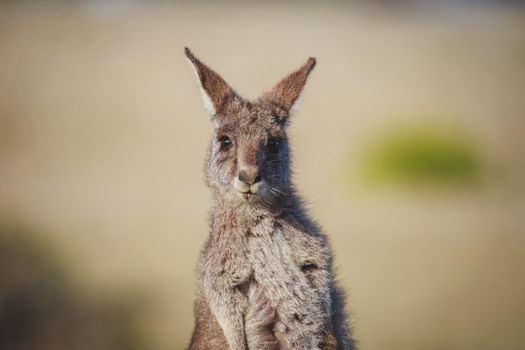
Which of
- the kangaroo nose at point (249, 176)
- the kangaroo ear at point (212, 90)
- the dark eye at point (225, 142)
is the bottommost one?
the kangaroo nose at point (249, 176)

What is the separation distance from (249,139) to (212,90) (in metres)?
0.55

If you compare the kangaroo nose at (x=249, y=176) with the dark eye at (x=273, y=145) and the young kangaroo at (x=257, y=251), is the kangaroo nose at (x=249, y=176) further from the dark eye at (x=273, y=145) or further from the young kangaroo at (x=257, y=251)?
the dark eye at (x=273, y=145)

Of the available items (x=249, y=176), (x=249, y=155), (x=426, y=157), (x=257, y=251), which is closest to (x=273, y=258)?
(x=257, y=251)

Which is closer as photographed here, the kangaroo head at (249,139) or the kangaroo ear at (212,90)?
the kangaroo head at (249,139)

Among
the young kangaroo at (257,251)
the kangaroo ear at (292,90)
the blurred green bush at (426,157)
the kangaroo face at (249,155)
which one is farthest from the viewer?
the blurred green bush at (426,157)

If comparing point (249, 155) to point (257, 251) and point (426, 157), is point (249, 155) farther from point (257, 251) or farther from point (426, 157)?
point (426, 157)

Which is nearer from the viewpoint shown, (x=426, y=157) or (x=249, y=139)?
(x=249, y=139)

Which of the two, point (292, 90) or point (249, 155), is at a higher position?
point (292, 90)

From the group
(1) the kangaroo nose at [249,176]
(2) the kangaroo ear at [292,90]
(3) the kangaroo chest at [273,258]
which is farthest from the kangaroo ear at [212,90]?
(3) the kangaroo chest at [273,258]

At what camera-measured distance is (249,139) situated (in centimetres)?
614

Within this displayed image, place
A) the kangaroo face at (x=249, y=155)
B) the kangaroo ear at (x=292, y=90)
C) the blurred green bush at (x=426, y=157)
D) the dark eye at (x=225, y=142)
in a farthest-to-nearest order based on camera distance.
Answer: the blurred green bush at (x=426, y=157) < the kangaroo ear at (x=292, y=90) < the dark eye at (x=225, y=142) < the kangaroo face at (x=249, y=155)

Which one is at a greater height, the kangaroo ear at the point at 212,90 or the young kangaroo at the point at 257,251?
the kangaroo ear at the point at 212,90

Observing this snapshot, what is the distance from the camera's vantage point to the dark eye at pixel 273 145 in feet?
20.6

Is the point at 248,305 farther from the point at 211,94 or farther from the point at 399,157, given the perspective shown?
the point at 399,157
